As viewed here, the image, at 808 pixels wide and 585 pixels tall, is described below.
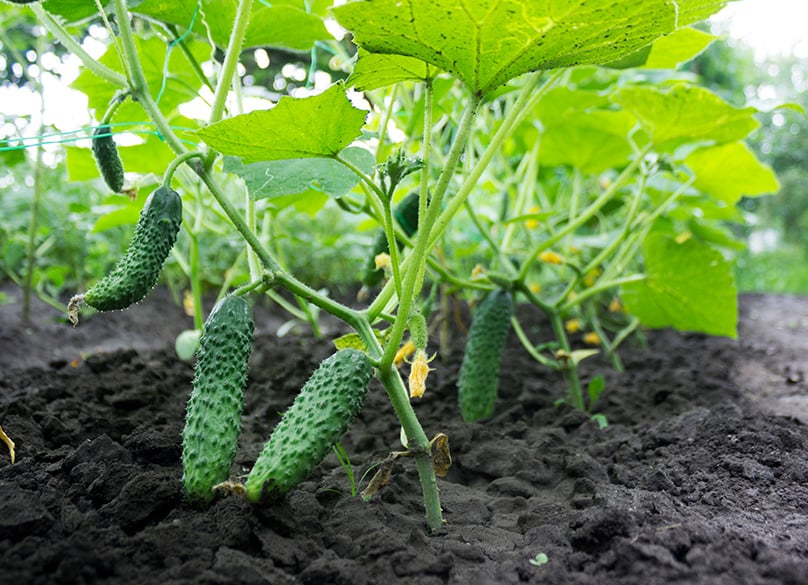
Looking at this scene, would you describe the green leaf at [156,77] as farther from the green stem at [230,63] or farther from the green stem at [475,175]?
the green stem at [475,175]

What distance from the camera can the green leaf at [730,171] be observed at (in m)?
2.72

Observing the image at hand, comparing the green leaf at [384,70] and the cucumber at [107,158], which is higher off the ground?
the green leaf at [384,70]

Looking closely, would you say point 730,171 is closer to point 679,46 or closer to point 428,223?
point 679,46

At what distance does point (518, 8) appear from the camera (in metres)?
1.06

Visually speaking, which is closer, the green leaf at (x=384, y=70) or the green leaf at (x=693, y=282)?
the green leaf at (x=384, y=70)

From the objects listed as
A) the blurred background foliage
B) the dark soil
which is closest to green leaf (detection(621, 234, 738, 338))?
the dark soil

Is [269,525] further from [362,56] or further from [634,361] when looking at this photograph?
[634,361]

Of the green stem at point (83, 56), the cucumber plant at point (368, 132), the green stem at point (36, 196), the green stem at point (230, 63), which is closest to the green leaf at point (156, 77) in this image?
the cucumber plant at point (368, 132)

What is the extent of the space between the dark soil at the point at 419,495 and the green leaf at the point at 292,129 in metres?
0.65

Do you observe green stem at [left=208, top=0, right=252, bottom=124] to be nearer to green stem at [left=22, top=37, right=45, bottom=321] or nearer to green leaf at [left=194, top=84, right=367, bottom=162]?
green leaf at [left=194, top=84, right=367, bottom=162]

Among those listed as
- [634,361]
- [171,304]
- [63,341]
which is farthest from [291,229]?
[634,361]

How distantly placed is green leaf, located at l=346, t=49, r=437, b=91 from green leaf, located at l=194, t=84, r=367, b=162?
7cm

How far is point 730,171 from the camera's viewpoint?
282cm

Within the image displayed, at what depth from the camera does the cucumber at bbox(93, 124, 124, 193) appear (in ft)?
5.01
